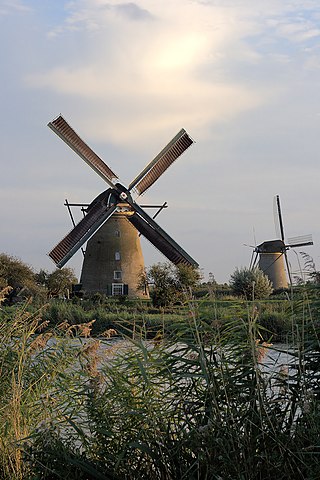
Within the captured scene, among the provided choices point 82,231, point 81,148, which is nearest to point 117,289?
point 82,231

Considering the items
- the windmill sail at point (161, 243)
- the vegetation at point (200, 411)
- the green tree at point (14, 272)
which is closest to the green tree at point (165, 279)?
the windmill sail at point (161, 243)

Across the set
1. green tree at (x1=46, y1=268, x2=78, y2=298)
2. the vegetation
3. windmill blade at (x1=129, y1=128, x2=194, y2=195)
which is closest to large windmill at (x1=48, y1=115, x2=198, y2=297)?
windmill blade at (x1=129, y1=128, x2=194, y2=195)

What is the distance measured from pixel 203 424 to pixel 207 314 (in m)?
0.68

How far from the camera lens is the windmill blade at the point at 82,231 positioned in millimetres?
34281

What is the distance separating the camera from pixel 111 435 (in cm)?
429

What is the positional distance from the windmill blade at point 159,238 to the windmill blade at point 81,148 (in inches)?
80.3

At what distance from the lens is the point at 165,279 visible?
115 feet

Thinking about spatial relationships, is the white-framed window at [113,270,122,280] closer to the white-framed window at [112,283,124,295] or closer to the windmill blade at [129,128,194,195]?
the white-framed window at [112,283,124,295]

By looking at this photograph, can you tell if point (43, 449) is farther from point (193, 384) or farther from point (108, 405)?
point (193, 384)

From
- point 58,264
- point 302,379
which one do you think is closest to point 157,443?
point 302,379

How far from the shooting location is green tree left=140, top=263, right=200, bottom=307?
108 feet

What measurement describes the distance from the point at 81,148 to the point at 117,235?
16.7 ft

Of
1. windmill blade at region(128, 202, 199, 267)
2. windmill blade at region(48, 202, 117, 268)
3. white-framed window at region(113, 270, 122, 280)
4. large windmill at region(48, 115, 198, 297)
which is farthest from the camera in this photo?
white-framed window at region(113, 270, 122, 280)

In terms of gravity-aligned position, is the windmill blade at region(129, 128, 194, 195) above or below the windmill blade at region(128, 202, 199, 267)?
above
